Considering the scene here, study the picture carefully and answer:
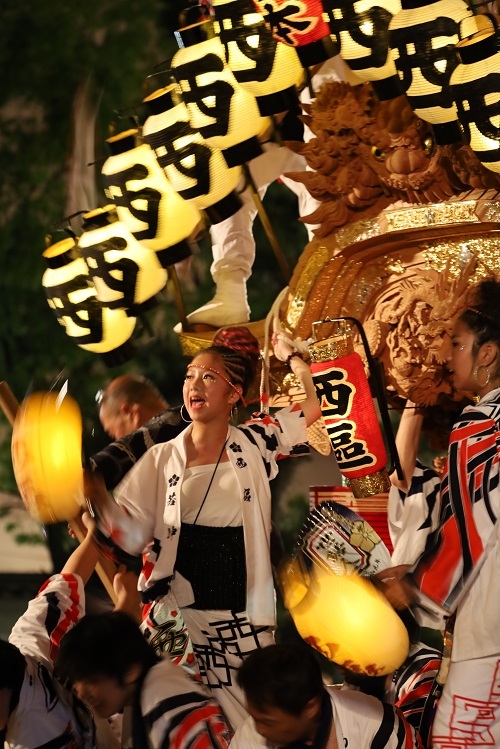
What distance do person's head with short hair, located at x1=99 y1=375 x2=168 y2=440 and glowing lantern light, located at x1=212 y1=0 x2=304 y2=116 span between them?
4.76 feet

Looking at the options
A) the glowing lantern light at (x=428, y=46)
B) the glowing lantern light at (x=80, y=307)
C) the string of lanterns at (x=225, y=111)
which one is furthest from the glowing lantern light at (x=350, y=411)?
the glowing lantern light at (x=80, y=307)

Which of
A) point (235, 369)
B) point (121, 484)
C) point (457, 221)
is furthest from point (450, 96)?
point (121, 484)

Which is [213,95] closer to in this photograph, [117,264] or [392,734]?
[117,264]

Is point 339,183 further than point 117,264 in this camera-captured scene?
No

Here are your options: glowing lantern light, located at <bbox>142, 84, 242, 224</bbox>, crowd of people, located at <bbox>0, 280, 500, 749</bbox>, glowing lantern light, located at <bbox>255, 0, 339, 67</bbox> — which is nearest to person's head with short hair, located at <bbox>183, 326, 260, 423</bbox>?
crowd of people, located at <bbox>0, 280, 500, 749</bbox>

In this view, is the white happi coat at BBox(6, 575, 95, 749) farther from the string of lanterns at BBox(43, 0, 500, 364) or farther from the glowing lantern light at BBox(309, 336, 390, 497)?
the string of lanterns at BBox(43, 0, 500, 364)

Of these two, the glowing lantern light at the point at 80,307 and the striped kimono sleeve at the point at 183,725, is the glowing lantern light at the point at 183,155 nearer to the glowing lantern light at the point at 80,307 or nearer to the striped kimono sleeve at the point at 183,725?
the glowing lantern light at the point at 80,307

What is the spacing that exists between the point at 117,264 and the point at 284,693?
9.73ft

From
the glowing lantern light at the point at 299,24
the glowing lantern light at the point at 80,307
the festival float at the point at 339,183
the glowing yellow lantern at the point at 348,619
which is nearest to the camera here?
the glowing yellow lantern at the point at 348,619

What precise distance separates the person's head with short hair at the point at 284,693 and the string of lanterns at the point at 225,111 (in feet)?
7.05

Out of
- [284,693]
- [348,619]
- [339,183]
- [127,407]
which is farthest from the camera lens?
[339,183]

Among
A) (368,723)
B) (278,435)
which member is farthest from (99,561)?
(368,723)

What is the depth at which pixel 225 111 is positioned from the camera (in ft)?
14.1

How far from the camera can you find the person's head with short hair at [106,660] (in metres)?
2.49
